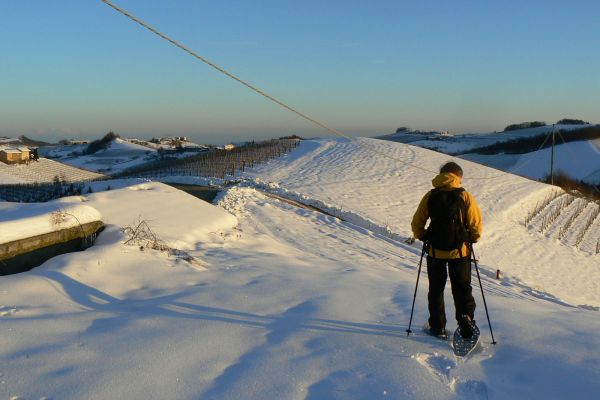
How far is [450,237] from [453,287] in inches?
24.8

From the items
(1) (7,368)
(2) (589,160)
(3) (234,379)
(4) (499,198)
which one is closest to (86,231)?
(1) (7,368)

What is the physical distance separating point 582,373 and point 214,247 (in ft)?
24.0

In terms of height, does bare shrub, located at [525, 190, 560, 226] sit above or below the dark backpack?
below

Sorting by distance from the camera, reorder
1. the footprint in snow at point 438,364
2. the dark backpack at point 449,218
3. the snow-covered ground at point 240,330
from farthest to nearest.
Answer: the dark backpack at point 449,218 < the footprint in snow at point 438,364 < the snow-covered ground at point 240,330

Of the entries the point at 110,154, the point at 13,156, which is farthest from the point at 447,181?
the point at 110,154

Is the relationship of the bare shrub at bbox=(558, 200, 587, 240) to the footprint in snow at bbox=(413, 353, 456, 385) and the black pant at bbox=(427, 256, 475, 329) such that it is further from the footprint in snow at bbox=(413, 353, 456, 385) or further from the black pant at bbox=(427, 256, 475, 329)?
the footprint in snow at bbox=(413, 353, 456, 385)

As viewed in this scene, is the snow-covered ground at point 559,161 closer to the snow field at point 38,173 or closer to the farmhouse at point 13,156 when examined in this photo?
the snow field at point 38,173

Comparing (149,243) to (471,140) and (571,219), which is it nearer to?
(571,219)

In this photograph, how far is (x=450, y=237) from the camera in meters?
4.93

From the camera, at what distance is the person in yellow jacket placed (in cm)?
493

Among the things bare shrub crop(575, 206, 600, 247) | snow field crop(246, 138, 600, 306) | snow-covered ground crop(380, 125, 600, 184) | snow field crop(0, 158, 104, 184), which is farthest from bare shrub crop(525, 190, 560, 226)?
snow field crop(0, 158, 104, 184)

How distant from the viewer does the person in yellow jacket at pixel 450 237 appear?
4.93 metres

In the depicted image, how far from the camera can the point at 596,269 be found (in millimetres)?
18078

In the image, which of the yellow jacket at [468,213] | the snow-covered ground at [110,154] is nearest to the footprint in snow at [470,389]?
the yellow jacket at [468,213]
